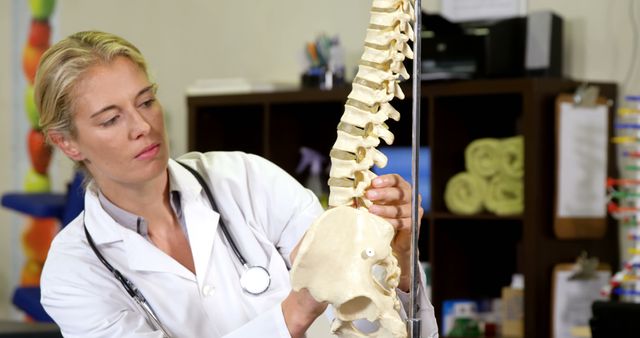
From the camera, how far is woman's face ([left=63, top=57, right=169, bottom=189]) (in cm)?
158

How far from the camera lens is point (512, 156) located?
3.44 meters

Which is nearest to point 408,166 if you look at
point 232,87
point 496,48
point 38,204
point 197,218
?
point 496,48

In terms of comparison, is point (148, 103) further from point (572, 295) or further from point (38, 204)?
point (38, 204)

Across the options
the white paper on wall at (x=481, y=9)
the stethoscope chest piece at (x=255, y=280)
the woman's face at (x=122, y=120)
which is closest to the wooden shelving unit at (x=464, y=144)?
the white paper on wall at (x=481, y=9)

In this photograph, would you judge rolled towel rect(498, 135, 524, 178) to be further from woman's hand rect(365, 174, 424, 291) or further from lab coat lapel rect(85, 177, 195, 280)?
woman's hand rect(365, 174, 424, 291)

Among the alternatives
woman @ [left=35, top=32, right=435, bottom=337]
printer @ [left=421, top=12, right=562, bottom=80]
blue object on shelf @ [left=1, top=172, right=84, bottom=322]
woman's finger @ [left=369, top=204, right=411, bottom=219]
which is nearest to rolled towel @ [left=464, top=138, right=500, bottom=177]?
printer @ [left=421, top=12, right=562, bottom=80]

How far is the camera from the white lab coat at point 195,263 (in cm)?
168

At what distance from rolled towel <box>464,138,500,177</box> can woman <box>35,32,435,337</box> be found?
1.70 meters

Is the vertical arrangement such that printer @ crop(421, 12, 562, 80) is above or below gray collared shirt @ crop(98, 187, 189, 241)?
above

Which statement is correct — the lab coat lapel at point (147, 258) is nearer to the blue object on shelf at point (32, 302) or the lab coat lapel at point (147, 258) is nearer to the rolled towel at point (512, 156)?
the rolled towel at point (512, 156)

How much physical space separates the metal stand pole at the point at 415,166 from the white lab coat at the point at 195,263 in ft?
1.53

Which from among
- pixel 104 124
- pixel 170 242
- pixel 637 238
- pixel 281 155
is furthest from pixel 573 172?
pixel 104 124

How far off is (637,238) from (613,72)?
842 millimetres

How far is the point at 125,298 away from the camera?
1710 mm
